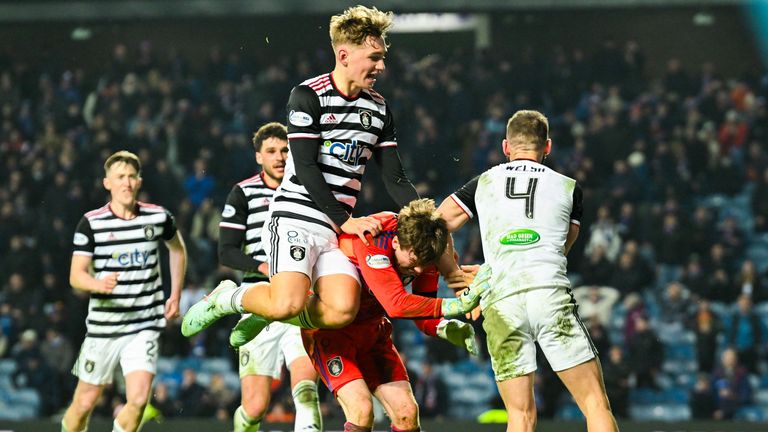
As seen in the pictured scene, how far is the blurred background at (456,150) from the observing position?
48.7 ft

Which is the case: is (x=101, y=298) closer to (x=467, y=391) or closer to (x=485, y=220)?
(x=485, y=220)

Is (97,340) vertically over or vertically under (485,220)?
under

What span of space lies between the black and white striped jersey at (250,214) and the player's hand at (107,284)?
2.84 feet

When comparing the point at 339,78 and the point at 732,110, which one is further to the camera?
the point at 732,110

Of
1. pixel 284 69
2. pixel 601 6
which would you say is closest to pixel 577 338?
pixel 284 69

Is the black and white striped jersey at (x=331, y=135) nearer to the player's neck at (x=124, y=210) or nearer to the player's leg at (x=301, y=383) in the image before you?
the player's leg at (x=301, y=383)

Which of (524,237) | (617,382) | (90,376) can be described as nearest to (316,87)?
(524,237)

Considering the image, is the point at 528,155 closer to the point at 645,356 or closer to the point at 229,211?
the point at 229,211

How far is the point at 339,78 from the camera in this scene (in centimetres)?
666

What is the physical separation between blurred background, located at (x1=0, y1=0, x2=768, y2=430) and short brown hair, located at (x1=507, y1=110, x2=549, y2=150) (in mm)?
4966

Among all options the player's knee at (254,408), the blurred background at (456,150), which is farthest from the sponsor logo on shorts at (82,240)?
the blurred background at (456,150)

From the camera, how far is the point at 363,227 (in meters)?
6.40

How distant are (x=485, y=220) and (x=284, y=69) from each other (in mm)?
14474

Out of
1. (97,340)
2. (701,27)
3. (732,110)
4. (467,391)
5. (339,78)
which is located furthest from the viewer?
(701,27)
